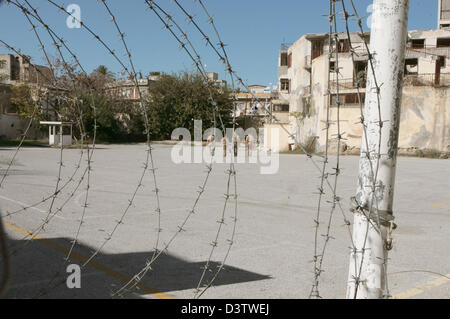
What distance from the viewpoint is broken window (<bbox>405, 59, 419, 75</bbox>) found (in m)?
37.0

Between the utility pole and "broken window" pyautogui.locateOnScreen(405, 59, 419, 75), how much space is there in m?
37.0

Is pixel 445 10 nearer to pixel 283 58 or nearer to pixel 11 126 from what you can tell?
pixel 283 58

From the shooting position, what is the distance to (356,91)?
23703 mm

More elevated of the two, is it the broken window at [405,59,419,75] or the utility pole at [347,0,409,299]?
the broken window at [405,59,419,75]

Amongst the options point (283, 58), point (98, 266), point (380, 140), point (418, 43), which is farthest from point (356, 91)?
point (283, 58)

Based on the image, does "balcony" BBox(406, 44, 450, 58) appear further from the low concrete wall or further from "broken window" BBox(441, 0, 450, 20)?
the low concrete wall

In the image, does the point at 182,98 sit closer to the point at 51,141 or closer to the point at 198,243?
the point at 51,141

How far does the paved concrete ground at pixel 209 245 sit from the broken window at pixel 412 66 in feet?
93.6

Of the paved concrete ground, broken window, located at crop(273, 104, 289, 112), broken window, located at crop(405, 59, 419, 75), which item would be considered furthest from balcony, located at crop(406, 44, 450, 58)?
the paved concrete ground

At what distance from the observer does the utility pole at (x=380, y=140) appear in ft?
9.53

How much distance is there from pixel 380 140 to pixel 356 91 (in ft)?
71.8

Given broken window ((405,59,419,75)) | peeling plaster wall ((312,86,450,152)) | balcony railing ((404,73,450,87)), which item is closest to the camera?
peeling plaster wall ((312,86,450,152))

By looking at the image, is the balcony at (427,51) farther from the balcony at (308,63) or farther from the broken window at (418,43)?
the balcony at (308,63)

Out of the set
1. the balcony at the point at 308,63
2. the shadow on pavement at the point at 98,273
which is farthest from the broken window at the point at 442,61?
the shadow on pavement at the point at 98,273
